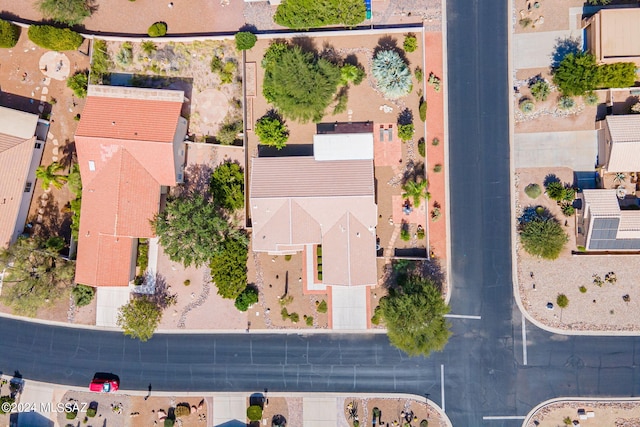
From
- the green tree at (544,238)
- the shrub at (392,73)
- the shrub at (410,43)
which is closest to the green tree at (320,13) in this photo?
the shrub at (392,73)

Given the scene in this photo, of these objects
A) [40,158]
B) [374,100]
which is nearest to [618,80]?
[374,100]

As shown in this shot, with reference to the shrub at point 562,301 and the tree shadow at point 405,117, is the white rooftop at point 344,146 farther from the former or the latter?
the shrub at point 562,301

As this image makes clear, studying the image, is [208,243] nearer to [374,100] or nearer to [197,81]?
[197,81]

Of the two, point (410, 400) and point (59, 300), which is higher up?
point (59, 300)

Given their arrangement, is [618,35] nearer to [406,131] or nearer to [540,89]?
[540,89]

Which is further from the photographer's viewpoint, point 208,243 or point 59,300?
point 59,300

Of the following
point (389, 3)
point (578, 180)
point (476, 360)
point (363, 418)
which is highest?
point (389, 3)

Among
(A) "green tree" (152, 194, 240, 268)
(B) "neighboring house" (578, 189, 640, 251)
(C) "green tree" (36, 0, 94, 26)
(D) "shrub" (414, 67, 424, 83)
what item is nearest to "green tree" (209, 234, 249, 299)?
(A) "green tree" (152, 194, 240, 268)
